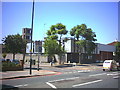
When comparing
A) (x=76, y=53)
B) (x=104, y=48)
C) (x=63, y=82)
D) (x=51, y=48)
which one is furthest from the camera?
(x=104, y=48)

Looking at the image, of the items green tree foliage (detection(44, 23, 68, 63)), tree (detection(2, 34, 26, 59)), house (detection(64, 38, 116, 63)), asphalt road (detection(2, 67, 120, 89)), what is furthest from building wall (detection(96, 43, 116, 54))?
asphalt road (detection(2, 67, 120, 89))

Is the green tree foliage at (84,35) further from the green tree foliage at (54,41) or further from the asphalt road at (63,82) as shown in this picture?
the asphalt road at (63,82)

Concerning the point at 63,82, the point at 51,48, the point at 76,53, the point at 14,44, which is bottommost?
the point at 63,82

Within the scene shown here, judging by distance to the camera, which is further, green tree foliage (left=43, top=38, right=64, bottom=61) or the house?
the house

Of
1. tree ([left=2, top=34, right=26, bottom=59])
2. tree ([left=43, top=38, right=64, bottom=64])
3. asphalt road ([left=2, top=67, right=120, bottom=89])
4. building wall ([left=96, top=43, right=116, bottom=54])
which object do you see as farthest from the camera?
building wall ([left=96, top=43, right=116, bottom=54])

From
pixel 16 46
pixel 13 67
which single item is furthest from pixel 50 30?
pixel 13 67

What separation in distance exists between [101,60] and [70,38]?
18217 millimetres

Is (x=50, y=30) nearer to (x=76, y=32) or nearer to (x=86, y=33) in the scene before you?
(x=76, y=32)

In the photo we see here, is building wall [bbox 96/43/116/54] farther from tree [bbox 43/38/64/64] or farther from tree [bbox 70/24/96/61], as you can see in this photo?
tree [bbox 43/38/64/64]

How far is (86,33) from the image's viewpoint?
135ft

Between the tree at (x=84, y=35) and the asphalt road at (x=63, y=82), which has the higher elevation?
the tree at (x=84, y=35)

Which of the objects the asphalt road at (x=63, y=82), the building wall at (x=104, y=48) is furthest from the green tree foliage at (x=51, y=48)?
the building wall at (x=104, y=48)

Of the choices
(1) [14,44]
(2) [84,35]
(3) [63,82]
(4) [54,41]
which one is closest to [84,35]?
(2) [84,35]

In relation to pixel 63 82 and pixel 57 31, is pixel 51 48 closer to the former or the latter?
pixel 57 31
